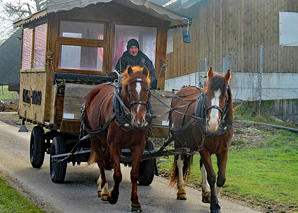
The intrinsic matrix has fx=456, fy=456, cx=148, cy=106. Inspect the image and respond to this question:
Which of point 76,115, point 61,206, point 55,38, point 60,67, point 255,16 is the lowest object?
point 61,206

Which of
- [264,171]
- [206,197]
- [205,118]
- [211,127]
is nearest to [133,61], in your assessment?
[205,118]

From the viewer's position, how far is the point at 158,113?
27.1ft

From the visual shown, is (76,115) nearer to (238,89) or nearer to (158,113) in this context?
(158,113)

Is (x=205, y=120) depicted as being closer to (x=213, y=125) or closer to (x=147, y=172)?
(x=213, y=125)

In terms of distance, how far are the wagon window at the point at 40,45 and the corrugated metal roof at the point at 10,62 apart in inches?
976

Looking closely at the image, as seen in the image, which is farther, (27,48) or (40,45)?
(27,48)

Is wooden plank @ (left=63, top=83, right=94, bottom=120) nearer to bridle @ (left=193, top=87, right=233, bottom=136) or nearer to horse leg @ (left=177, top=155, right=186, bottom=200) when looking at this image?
horse leg @ (left=177, top=155, right=186, bottom=200)

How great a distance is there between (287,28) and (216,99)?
564 inches

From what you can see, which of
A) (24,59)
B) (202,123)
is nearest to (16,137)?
(24,59)

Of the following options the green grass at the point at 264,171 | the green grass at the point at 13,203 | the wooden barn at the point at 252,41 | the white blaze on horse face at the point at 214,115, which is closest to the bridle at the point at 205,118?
the white blaze on horse face at the point at 214,115

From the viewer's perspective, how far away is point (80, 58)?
9273mm

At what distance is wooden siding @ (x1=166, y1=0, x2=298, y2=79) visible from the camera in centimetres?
1845

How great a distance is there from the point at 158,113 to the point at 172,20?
2157 millimetres

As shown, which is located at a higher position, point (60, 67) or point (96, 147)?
point (60, 67)
